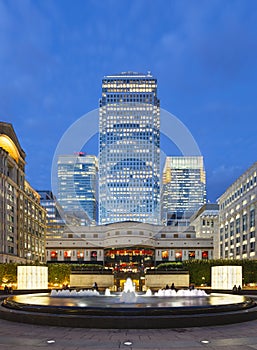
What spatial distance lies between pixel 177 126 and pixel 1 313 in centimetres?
6793

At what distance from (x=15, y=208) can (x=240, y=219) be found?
2675 inches

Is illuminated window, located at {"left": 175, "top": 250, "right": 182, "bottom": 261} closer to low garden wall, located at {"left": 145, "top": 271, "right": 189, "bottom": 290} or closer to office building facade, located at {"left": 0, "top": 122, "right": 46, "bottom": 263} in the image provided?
office building facade, located at {"left": 0, "top": 122, "right": 46, "bottom": 263}

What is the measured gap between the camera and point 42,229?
149m

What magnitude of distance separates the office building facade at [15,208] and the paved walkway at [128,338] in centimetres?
8318

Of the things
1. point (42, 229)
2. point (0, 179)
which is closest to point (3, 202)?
point (0, 179)

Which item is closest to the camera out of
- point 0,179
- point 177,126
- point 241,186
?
point 177,126

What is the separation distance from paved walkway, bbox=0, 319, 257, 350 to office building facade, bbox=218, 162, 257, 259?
96.2 meters

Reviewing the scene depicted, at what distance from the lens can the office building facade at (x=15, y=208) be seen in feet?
343

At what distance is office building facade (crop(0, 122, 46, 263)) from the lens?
104 meters

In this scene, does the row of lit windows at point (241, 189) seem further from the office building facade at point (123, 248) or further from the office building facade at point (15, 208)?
the office building facade at point (15, 208)

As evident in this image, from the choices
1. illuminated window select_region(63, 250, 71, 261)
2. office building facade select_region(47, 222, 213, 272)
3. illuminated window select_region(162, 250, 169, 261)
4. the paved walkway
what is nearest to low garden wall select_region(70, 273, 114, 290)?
the paved walkway

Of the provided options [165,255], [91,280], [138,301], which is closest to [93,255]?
[165,255]

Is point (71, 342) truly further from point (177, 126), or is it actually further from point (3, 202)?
point (3, 202)

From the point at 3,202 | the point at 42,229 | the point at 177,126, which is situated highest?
the point at 177,126
